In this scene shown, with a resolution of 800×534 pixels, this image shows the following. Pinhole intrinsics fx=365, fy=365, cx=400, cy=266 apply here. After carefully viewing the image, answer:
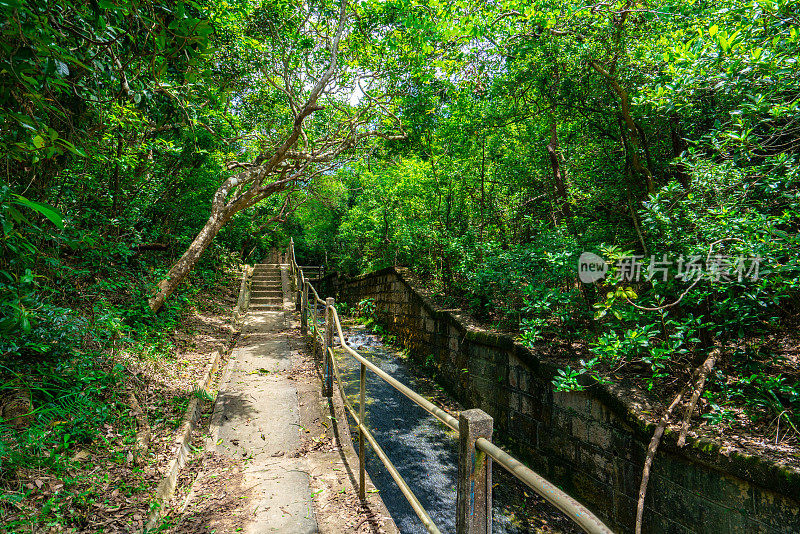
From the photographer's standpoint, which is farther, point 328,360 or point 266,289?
point 266,289

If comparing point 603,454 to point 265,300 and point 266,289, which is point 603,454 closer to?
point 265,300

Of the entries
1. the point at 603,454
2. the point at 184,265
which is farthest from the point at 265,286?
the point at 603,454

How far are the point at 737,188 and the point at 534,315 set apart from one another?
274 centimetres

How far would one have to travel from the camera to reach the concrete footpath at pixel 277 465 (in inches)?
106

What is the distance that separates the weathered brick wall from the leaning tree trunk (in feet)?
15.8

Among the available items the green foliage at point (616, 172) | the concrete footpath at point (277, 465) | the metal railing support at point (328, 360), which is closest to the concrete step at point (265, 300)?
the green foliage at point (616, 172)

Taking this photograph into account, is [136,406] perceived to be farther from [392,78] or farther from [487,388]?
[392,78]

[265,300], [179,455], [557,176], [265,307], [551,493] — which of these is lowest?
[179,455]

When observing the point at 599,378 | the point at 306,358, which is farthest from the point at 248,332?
the point at 599,378

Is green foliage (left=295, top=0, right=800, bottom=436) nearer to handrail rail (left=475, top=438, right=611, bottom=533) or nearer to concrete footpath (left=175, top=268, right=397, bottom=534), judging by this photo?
handrail rail (left=475, top=438, right=611, bottom=533)

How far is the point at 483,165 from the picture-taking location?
7012 millimetres

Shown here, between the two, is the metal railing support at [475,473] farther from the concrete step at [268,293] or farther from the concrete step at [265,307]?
the concrete step at [268,293]

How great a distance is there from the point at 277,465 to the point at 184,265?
15.6 ft

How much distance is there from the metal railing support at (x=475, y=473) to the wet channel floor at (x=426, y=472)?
234 centimetres
